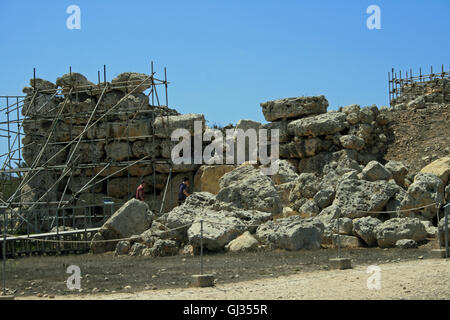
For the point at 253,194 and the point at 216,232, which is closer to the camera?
the point at 216,232

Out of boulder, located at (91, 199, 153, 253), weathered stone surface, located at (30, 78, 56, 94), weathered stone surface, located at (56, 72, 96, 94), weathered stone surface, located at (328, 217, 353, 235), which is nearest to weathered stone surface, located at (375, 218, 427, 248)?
weathered stone surface, located at (328, 217, 353, 235)

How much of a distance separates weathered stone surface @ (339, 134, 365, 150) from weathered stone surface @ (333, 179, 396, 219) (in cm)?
552

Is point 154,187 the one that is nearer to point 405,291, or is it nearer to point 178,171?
point 178,171

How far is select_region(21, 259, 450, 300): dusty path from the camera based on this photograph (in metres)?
7.75

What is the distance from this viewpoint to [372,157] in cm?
2097

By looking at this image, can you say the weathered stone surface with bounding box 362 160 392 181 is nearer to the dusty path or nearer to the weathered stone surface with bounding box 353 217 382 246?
Answer: the weathered stone surface with bounding box 353 217 382 246

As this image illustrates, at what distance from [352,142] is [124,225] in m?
9.02

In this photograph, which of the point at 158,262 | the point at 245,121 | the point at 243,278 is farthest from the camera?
the point at 245,121

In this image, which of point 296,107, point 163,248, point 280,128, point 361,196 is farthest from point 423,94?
point 163,248

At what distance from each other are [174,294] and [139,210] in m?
7.80

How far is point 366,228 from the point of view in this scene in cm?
1323

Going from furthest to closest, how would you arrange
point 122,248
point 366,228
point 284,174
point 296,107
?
point 296,107 < point 284,174 < point 122,248 < point 366,228

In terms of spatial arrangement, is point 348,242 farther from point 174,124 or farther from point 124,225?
point 174,124

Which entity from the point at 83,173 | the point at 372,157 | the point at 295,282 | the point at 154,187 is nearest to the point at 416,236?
the point at 295,282
